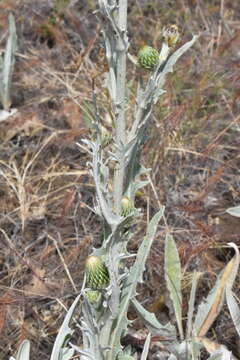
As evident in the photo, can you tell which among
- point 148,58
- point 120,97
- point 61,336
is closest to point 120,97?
point 120,97

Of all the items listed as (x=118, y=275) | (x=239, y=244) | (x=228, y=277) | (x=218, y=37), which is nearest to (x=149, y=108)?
(x=118, y=275)

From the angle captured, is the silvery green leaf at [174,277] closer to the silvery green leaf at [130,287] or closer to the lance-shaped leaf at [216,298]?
the lance-shaped leaf at [216,298]

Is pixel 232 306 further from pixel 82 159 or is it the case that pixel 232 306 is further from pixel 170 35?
Answer: pixel 82 159

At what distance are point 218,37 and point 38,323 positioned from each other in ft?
7.86

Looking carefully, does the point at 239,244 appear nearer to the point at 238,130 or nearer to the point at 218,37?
the point at 238,130

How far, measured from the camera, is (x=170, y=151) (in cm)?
322

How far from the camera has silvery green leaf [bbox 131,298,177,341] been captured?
2.07 metres

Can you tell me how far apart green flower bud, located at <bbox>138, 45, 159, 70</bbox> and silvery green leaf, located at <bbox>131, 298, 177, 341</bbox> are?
873mm

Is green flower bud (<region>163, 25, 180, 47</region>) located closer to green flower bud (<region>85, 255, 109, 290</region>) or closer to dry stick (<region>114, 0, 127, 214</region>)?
dry stick (<region>114, 0, 127, 214</region>)

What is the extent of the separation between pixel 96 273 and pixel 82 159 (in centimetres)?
152

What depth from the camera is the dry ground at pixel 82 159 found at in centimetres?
259

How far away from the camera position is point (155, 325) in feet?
6.89

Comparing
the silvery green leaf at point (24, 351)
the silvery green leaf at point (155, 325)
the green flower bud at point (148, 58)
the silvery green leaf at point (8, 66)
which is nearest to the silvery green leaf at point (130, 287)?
the silvery green leaf at point (155, 325)

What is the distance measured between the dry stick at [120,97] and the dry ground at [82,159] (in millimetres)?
591
